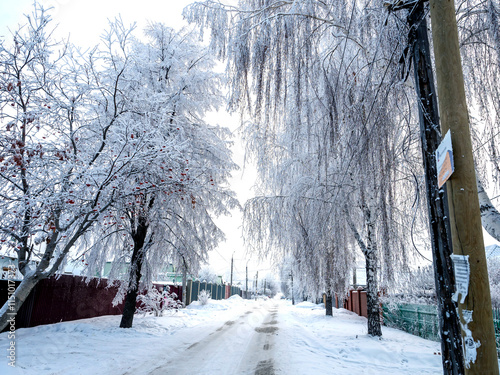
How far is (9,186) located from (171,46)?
274 inches

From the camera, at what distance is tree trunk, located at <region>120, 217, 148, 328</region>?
9773 millimetres

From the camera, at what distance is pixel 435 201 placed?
267 centimetres

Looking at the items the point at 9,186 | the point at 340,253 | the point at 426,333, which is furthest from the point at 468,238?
the point at 426,333

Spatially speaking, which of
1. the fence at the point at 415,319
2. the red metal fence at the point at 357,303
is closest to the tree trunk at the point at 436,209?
the fence at the point at 415,319

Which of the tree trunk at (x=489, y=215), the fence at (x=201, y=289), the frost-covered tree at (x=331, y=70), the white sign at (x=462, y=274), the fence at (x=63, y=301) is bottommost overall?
the fence at (x=201, y=289)

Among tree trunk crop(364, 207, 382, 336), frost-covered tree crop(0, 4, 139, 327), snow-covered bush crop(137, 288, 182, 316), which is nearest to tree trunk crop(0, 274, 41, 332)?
frost-covered tree crop(0, 4, 139, 327)

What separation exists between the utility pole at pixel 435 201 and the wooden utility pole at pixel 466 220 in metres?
0.69

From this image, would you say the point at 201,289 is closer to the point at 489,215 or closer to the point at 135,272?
the point at 135,272

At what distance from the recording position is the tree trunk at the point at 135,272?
977 cm

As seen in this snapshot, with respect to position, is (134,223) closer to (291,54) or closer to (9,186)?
(9,186)

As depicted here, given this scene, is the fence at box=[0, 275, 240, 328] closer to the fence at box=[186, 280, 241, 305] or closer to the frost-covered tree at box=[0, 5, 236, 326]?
the frost-covered tree at box=[0, 5, 236, 326]

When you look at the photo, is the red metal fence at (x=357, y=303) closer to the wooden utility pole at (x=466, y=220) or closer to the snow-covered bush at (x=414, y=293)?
the snow-covered bush at (x=414, y=293)

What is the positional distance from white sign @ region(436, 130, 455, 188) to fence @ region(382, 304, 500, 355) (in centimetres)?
608

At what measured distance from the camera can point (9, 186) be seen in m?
6.15
